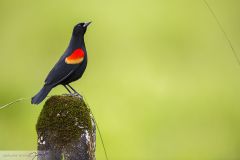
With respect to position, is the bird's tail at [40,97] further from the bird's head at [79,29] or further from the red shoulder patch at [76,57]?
the bird's head at [79,29]

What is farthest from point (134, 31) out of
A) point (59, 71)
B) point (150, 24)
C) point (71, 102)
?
point (71, 102)

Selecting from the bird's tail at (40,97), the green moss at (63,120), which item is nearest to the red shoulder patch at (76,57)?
the bird's tail at (40,97)

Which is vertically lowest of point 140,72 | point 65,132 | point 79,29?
point 140,72

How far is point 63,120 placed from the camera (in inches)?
178

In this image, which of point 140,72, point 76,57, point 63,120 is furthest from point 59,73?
point 140,72

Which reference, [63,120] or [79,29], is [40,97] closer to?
[63,120]

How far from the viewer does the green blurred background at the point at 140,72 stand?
1002 centimetres

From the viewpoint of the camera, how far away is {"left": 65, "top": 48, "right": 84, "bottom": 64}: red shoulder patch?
5.52 metres

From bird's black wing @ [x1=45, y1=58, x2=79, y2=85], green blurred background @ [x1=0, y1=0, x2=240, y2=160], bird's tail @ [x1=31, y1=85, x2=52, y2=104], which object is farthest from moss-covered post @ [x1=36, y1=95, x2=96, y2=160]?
green blurred background @ [x1=0, y1=0, x2=240, y2=160]

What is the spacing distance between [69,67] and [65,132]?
1.11 m

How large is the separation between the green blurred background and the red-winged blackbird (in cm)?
381

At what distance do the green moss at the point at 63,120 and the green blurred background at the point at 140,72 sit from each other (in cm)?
483

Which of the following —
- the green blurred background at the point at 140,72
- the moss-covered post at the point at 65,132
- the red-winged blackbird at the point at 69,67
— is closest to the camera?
the moss-covered post at the point at 65,132

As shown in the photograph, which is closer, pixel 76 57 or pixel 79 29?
pixel 76 57
